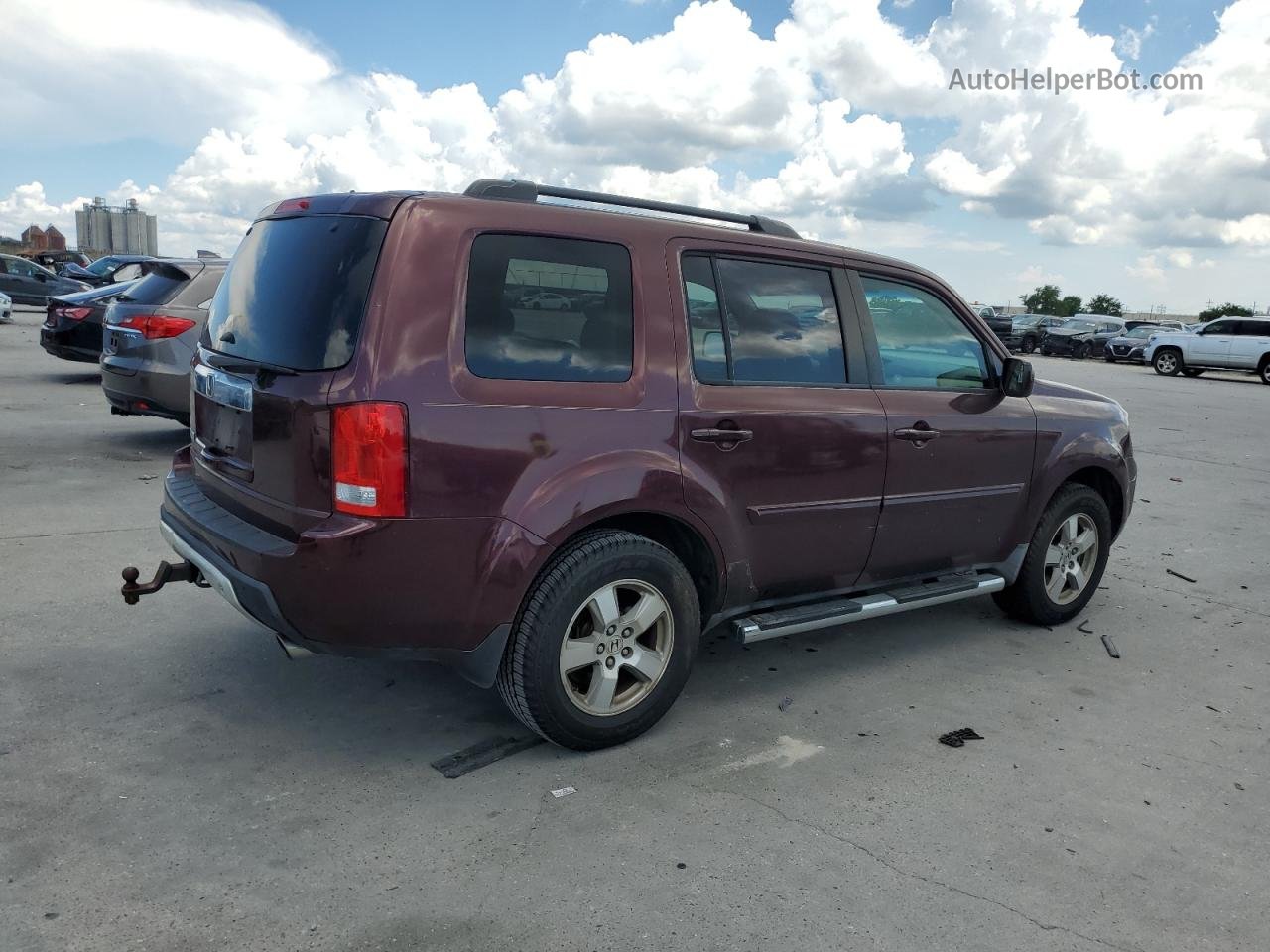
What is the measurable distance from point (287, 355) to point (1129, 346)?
123ft

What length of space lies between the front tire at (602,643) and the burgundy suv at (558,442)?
1cm

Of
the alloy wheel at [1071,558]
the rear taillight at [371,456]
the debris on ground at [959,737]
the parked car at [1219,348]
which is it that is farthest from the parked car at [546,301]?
the parked car at [1219,348]

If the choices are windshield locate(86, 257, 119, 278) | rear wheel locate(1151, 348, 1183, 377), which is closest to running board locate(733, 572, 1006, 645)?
rear wheel locate(1151, 348, 1183, 377)

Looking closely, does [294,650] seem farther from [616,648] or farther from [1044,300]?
[1044,300]

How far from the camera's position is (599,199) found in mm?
3922

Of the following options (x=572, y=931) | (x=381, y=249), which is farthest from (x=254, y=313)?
(x=572, y=931)

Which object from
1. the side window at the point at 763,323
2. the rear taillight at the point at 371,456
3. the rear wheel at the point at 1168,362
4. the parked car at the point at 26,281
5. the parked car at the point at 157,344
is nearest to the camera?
the rear taillight at the point at 371,456

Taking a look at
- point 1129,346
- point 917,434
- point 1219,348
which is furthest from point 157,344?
point 1129,346

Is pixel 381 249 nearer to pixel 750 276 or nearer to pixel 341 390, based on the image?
pixel 341 390

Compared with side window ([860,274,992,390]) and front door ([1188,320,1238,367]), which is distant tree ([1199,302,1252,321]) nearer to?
front door ([1188,320,1238,367])

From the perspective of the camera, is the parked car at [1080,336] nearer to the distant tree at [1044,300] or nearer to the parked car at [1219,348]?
the parked car at [1219,348]

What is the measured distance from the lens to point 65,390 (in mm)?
12531

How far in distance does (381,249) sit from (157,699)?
2028 mm

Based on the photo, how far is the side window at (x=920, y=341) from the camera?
4.45m
